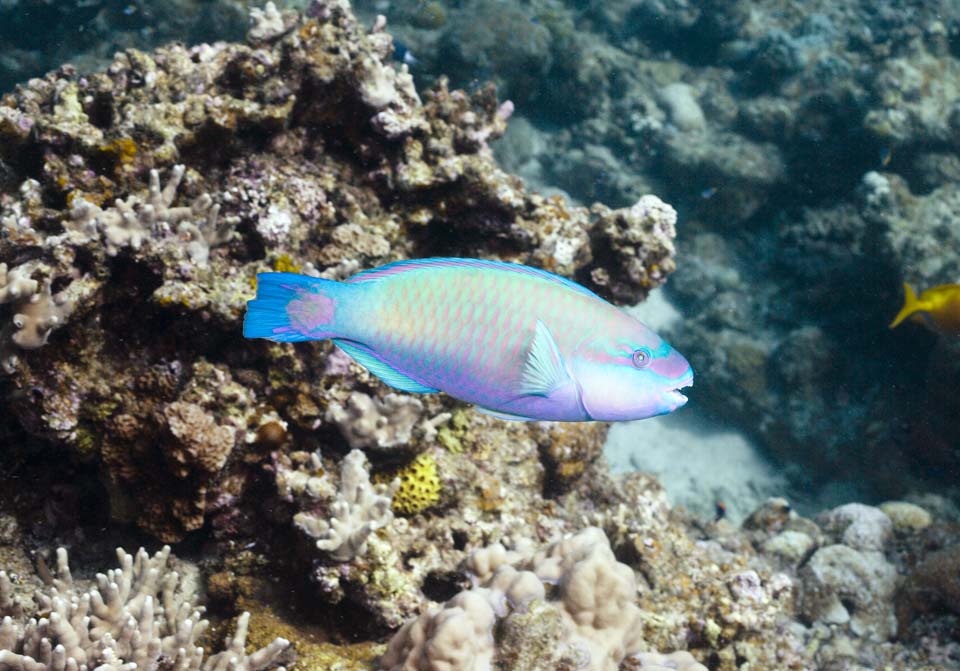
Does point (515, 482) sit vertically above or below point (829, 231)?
above

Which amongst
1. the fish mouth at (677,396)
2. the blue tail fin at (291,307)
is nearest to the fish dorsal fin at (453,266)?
the blue tail fin at (291,307)

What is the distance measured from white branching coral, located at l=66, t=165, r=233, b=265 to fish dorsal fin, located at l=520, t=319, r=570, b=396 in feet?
8.29

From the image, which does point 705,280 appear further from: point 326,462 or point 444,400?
point 326,462

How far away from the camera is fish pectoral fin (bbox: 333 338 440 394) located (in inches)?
77.0

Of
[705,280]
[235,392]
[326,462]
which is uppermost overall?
[235,392]

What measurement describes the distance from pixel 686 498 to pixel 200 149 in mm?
9616

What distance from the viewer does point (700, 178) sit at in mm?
14352

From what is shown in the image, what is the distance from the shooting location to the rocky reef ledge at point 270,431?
3.11m

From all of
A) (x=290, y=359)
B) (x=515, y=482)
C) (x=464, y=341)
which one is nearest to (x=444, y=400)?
(x=515, y=482)

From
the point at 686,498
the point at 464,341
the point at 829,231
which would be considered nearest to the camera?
the point at 464,341

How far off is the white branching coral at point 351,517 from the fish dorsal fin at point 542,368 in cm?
178

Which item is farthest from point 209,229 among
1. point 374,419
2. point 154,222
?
point 374,419

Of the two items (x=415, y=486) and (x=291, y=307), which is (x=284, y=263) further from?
(x=291, y=307)

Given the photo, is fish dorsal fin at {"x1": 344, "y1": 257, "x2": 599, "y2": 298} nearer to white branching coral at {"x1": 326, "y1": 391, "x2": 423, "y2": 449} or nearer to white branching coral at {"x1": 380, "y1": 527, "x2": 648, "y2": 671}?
white branching coral at {"x1": 380, "y1": 527, "x2": 648, "y2": 671}
